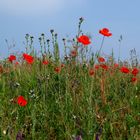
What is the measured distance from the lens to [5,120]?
3586mm

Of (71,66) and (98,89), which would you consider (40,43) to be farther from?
(98,89)

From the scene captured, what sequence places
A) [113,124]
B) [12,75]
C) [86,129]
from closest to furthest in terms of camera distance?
[86,129], [113,124], [12,75]

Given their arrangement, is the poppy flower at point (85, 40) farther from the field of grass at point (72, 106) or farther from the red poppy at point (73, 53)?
the red poppy at point (73, 53)

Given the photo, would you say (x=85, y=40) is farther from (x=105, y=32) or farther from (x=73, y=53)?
(x=73, y=53)

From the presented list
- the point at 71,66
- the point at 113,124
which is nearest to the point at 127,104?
the point at 113,124

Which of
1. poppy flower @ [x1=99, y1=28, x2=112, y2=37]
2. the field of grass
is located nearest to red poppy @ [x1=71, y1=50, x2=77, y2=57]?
the field of grass

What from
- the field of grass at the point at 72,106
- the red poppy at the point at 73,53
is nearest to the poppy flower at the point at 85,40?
the field of grass at the point at 72,106

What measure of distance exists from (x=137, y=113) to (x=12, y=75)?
2211 millimetres

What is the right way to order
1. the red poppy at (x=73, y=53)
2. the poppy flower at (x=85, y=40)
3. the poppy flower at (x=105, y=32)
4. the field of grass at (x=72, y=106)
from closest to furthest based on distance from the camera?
the field of grass at (x=72, y=106) < the poppy flower at (x=85, y=40) < the poppy flower at (x=105, y=32) < the red poppy at (x=73, y=53)

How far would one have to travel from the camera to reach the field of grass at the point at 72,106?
3322 millimetres

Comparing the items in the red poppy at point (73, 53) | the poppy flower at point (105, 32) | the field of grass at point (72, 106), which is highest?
the poppy flower at point (105, 32)

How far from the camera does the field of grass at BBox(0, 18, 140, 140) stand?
3322mm

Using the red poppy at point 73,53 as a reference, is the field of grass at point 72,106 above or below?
below

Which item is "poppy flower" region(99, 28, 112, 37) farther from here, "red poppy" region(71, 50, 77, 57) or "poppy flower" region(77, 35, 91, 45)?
"red poppy" region(71, 50, 77, 57)
